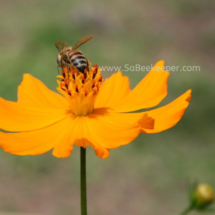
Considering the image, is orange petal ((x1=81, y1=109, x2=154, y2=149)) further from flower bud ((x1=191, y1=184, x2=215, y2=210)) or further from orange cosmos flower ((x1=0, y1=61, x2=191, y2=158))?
flower bud ((x1=191, y1=184, x2=215, y2=210))

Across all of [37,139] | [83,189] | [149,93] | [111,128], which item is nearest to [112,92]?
[149,93]

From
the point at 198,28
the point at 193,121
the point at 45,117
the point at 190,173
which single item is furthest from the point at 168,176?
the point at 198,28

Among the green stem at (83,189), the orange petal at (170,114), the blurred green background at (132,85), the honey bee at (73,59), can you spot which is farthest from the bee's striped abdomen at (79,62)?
the blurred green background at (132,85)

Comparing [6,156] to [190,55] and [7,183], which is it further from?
[190,55]

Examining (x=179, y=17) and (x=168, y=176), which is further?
(x=179, y=17)

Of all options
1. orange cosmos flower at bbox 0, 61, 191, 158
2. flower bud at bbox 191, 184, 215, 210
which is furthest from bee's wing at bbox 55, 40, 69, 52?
flower bud at bbox 191, 184, 215, 210

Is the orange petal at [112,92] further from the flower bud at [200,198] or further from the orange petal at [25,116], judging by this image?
the flower bud at [200,198]

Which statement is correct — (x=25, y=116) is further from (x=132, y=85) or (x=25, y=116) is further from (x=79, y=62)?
(x=132, y=85)
